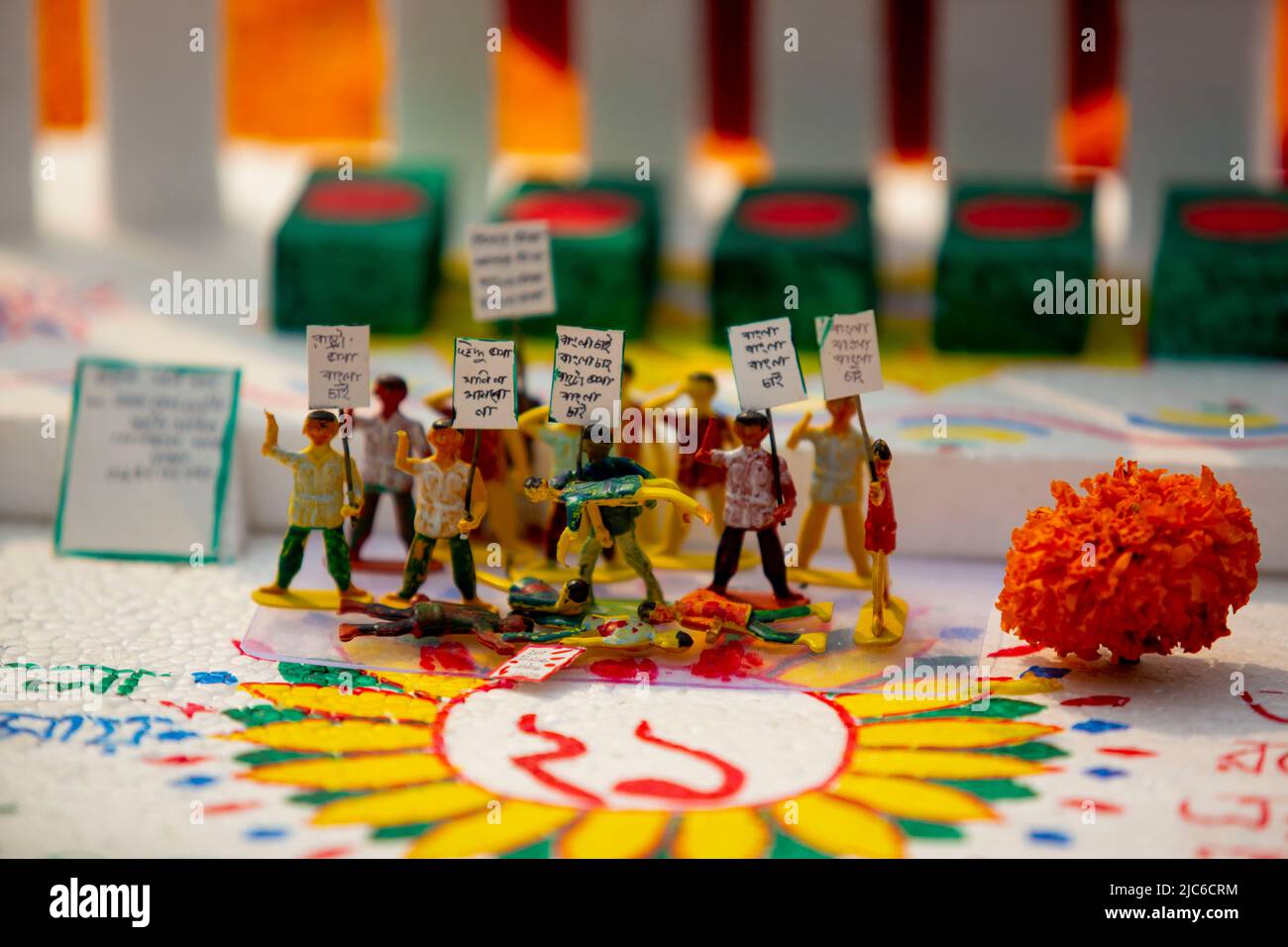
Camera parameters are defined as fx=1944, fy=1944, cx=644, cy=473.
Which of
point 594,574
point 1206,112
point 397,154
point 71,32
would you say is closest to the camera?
point 594,574

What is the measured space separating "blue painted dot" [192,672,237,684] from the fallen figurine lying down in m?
0.38

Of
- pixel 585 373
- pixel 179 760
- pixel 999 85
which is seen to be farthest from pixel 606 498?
pixel 999 85

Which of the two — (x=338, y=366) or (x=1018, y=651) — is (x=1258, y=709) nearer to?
(x=1018, y=651)

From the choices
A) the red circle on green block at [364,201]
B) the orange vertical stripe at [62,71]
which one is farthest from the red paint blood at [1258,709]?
the orange vertical stripe at [62,71]

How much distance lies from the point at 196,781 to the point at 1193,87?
18.0 feet

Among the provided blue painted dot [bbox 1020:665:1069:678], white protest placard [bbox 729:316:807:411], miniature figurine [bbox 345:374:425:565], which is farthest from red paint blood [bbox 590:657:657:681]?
blue painted dot [bbox 1020:665:1069:678]

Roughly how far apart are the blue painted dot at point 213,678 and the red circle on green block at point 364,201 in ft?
9.82

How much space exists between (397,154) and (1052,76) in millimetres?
2951

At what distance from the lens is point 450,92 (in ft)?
28.7

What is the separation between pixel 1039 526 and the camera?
209 inches

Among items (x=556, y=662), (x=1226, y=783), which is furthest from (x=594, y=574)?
(x=1226, y=783)

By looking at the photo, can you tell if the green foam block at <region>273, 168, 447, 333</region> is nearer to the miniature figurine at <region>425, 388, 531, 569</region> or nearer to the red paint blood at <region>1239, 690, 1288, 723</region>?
the miniature figurine at <region>425, 388, 531, 569</region>

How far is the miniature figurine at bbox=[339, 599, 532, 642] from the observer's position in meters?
5.58

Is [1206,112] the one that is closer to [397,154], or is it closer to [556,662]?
[397,154]
